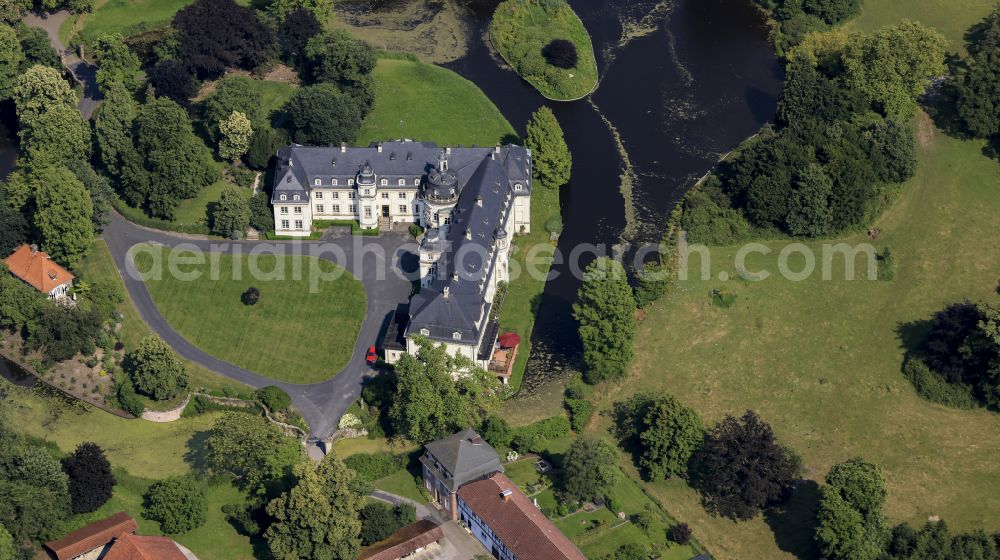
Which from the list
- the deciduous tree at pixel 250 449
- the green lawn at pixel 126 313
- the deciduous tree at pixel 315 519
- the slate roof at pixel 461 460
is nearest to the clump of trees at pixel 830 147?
the slate roof at pixel 461 460

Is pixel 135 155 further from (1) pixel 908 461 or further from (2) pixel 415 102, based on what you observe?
(1) pixel 908 461

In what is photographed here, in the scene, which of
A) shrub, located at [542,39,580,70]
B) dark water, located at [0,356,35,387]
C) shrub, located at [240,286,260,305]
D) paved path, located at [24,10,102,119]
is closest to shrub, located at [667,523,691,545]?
shrub, located at [240,286,260,305]

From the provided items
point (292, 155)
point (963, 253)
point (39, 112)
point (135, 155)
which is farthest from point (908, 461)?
point (39, 112)

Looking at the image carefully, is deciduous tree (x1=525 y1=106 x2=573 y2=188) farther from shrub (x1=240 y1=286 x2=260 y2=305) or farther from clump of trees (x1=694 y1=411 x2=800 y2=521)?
clump of trees (x1=694 y1=411 x2=800 y2=521)

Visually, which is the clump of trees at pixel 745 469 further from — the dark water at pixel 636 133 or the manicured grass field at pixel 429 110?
the manicured grass field at pixel 429 110

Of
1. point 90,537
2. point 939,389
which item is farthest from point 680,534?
point 90,537
